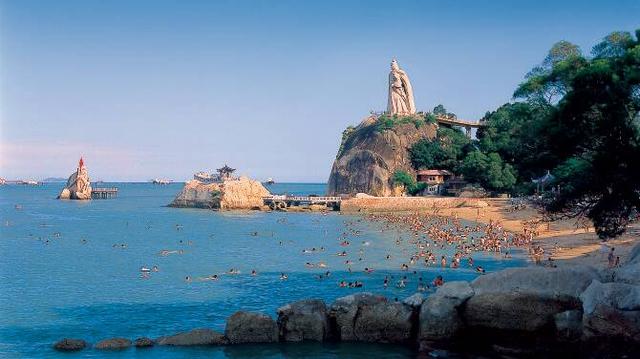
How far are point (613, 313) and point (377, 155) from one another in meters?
91.3

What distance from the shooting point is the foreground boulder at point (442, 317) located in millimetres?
21219

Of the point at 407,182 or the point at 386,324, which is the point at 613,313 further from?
the point at 407,182

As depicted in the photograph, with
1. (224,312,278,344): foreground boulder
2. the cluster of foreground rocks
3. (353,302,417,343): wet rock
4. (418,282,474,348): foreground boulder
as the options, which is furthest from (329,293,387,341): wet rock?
(224,312,278,344): foreground boulder

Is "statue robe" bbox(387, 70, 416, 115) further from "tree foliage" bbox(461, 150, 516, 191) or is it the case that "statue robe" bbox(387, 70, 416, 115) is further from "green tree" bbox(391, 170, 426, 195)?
"tree foliage" bbox(461, 150, 516, 191)

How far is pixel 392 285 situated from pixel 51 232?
52.1 m

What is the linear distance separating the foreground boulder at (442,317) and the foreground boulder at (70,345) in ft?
41.1

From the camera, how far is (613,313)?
18.6 metres

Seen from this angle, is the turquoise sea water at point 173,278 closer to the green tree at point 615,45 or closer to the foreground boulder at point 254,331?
the foreground boulder at point 254,331

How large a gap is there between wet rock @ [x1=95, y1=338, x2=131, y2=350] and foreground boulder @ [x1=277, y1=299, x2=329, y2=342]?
19.3ft

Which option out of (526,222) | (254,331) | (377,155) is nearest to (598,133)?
(254,331)

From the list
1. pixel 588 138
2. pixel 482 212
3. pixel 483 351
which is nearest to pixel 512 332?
Result: pixel 483 351

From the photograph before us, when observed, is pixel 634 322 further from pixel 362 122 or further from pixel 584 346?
pixel 362 122

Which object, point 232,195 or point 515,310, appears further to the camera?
point 232,195

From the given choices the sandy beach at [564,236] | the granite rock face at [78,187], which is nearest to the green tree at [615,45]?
the sandy beach at [564,236]
